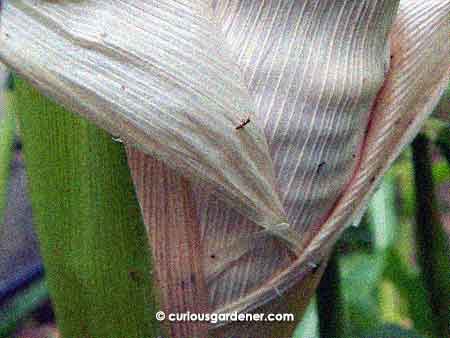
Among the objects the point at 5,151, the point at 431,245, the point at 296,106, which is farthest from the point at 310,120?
the point at 5,151

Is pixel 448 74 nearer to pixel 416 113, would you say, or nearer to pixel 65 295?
pixel 416 113

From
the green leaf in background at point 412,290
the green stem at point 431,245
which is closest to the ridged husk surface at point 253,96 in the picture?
the green stem at point 431,245

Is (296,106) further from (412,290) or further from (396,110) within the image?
(412,290)

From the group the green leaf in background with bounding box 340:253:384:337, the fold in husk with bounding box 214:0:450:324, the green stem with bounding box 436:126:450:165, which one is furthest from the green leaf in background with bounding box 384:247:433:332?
the fold in husk with bounding box 214:0:450:324

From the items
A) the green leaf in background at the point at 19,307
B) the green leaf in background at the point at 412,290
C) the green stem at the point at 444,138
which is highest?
the green stem at the point at 444,138

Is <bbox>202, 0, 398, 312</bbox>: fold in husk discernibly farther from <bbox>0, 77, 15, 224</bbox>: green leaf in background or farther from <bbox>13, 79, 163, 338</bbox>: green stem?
<bbox>0, 77, 15, 224</bbox>: green leaf in background

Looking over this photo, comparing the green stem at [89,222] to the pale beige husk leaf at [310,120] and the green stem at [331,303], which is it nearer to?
the pale beige husk leaf at [310,120]

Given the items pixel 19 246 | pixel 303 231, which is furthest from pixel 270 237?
pixel 19 246
